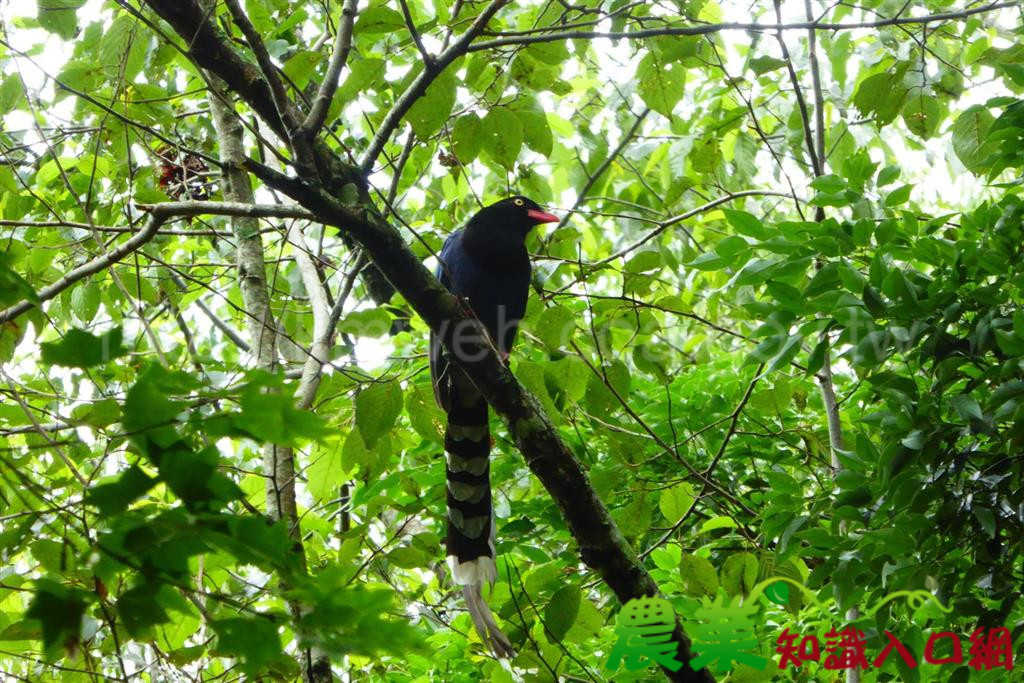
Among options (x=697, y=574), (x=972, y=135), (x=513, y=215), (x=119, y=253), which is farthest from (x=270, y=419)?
(x=513, y=215)

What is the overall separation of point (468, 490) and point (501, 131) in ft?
4.01

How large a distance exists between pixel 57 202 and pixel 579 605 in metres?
2.49

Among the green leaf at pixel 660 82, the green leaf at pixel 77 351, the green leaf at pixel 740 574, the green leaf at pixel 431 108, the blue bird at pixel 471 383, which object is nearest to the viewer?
the green leaf at pixel 77 351

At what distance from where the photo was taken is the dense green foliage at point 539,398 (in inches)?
46.1

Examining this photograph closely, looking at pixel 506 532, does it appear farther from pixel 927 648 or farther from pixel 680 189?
pixel 927 648

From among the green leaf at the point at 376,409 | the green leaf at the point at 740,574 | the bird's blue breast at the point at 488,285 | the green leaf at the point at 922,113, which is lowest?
the green leaf at the point at 740,574

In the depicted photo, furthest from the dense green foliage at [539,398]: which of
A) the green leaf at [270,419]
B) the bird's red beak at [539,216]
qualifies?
the bird's red beak at [539,216]

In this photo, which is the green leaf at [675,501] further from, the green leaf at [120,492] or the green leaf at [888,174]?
the green leaf at [120,492]

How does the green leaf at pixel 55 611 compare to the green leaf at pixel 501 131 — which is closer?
the green leaf at pixel 55 611

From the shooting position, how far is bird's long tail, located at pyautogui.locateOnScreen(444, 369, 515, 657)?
3094 mm

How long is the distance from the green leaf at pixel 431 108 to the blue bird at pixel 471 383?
37cm

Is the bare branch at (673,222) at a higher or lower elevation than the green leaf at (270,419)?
higher

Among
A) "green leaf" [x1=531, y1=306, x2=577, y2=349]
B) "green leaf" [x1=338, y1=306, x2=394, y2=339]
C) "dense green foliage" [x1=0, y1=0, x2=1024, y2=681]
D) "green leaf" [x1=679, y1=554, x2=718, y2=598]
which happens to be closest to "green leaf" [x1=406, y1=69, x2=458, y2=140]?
"dense green foliage" [x1=0, y1=0, x2=1024, y2=681]

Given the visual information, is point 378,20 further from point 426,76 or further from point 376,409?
point 376,409
